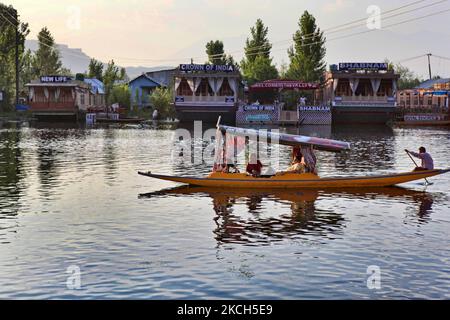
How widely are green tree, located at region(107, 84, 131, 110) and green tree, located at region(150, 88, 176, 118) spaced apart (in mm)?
8341

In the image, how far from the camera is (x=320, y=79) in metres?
108

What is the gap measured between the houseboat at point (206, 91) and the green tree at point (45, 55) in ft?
169

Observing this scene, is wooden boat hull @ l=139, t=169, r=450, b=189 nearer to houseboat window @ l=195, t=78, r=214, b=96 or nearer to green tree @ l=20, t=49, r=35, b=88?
houseboat window @ l=195, t=78, r=214, b=96

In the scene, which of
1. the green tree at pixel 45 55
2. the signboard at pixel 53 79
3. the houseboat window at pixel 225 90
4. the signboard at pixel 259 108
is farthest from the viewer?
the green tree at pixel 45 55

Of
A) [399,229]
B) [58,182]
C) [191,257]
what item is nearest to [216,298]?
[191,257]

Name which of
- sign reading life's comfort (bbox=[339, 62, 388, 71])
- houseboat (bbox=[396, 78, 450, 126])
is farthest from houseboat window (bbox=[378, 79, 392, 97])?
houseboat (bbox=[396, 78, 450, 126])

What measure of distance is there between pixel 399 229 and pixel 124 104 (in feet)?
301

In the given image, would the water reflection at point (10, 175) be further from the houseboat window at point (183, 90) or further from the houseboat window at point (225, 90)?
the houseboat window at point (225, 90)

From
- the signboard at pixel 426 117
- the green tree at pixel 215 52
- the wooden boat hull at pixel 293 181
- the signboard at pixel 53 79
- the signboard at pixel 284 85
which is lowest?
the wooden boat hull at pixel 293 181

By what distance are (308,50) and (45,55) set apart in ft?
185

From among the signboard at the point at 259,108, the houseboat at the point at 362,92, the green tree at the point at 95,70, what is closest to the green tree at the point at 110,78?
the green tree at the point at 95,70

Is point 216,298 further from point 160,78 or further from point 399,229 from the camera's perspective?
point 160,78

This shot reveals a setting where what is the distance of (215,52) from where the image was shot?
115375 millimetres

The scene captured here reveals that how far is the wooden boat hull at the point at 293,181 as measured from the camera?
25.6 metres
